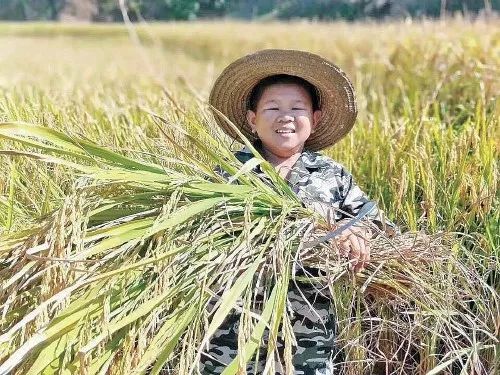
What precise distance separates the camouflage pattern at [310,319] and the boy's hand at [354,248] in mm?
43

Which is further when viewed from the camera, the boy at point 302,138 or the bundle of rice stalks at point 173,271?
the boy at point 302,138

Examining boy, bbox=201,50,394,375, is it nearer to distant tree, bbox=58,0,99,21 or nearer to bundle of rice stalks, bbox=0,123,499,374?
bundle of rice stalks, bbox=0,123,499,374

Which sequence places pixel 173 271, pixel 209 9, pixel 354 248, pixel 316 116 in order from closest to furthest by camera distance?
pixel 173 271
pixel 354 248
pixel 316 116
pixel 209 9

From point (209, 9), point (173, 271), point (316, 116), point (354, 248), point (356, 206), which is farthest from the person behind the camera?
point (209, 9)

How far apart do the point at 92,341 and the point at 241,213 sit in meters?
0.32

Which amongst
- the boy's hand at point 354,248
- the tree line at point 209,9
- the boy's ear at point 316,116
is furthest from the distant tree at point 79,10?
the boy's hand at point 354,248

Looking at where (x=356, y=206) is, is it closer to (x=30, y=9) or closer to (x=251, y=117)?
(x=251, y=117)

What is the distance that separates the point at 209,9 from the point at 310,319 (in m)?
1.99

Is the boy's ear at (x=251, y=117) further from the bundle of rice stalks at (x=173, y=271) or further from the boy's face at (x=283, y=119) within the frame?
the bundle of rice stalks at (x=173, y=271)

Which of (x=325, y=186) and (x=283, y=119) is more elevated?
(x=283, y=119)

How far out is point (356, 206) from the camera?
1.41 m

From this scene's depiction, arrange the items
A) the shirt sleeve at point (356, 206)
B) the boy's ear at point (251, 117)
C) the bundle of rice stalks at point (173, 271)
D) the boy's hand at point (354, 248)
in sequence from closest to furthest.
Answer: the bundle of rice stalks at point (173, 271) < the boy's hand at point (354, 248) < the shirt sleeve at point (356, 206) < the boy's ear at point (251, 117)

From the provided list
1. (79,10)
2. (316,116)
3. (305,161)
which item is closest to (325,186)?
(305,161)

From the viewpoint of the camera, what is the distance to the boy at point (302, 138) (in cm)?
130
